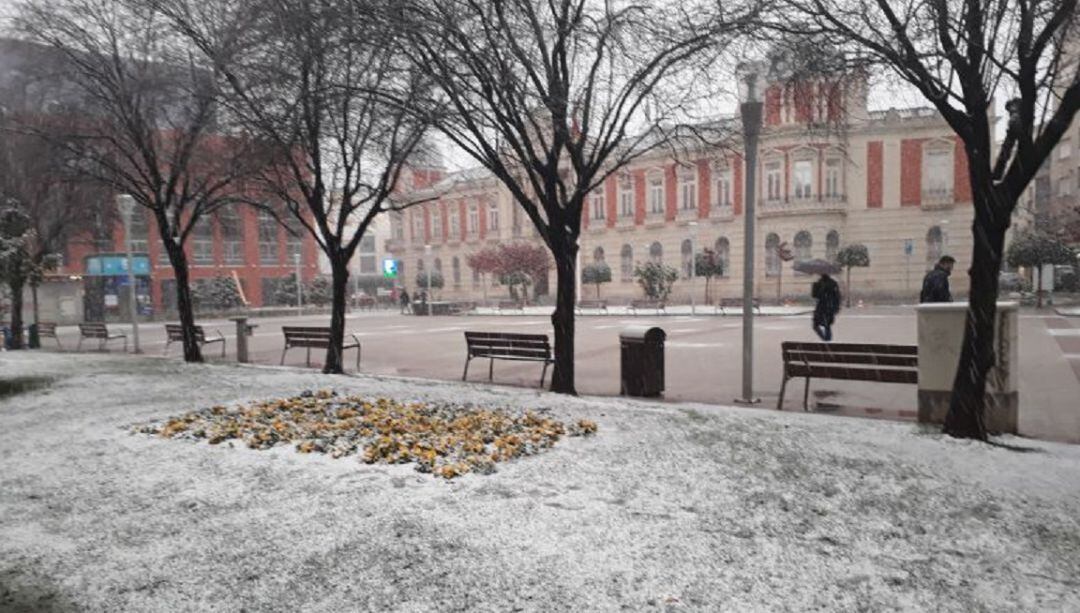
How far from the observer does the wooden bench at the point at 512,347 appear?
10.3 metres

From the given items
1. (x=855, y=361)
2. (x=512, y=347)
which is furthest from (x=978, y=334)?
(x=512, y=347)

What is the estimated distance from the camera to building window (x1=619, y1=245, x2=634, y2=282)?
51.5 m

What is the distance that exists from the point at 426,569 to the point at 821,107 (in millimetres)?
6807

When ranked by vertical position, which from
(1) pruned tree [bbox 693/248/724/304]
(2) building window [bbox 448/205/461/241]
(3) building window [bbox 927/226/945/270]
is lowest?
(1) pruned tree [bbox 693/248/724/304]

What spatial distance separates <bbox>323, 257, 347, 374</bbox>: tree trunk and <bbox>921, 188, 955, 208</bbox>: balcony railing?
40.3 metres

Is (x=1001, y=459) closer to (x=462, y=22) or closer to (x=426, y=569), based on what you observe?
(x=426, y=569)

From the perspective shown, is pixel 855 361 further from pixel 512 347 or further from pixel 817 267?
pixel 817 267

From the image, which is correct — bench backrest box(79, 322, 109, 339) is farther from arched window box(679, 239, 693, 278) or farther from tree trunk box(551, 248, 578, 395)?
arched window box(679, 239, 693, 278)

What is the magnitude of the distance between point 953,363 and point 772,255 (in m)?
39.5

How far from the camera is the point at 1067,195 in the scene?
44188mm

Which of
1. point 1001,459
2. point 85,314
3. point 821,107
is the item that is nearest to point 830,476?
point 1001,459

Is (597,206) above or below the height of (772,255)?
above

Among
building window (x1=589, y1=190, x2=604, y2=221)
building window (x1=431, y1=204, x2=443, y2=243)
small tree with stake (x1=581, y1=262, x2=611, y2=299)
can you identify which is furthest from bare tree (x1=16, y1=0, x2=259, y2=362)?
building window (x1=431, y1=204, x2=443, y2=243)

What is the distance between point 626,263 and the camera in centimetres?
5184
